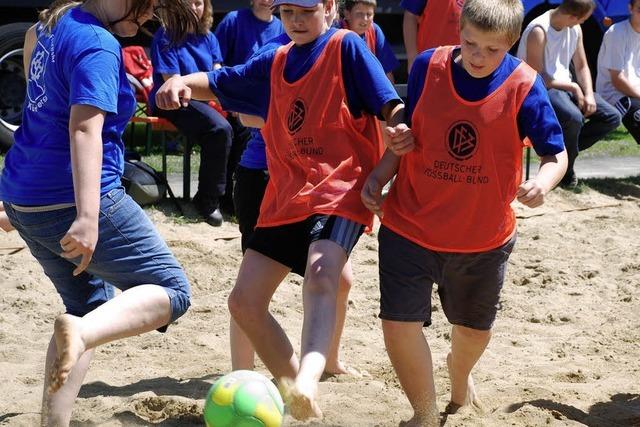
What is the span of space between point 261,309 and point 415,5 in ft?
16.1

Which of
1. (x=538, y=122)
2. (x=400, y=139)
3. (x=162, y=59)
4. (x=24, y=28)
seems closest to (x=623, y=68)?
(x=162, y=59)

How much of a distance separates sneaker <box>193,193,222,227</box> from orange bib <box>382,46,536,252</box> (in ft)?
13.9

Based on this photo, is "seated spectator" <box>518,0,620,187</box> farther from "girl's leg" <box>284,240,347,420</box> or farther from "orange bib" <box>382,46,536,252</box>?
"girl's leg" <box>284,240,347,420</box>

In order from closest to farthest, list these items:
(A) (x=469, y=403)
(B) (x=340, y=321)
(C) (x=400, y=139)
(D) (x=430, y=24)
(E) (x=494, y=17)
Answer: (E) (x=494, y=17)
(C) (x=400, y=139)
(A) (x=469, y=403)
(B) (x=340, y=321)
(D) (x=430, y=24)

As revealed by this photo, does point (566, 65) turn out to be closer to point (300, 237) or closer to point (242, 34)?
point (242, 34)

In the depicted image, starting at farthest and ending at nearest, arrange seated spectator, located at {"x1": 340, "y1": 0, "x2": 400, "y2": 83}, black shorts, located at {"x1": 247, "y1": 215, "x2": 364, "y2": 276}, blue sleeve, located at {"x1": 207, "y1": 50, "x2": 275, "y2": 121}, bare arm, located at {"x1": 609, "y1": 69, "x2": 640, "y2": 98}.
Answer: bare arm, located at {"x1": 609, "y1": 69, "x2": 640, "y2": 98}, seated spectator, located at {"x1": 340, "y1": 0, "x2": 400, "y2": 83}, blue sleeve, located at {"x1": 207, "y1": 50, "x2": 275, "y2": 121}, black shorts, located at {"x1": 247, "y1": 215, "x2": 364, "y2": 276}

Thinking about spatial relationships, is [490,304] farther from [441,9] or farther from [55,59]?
[441,9]

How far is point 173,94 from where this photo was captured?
4.23m

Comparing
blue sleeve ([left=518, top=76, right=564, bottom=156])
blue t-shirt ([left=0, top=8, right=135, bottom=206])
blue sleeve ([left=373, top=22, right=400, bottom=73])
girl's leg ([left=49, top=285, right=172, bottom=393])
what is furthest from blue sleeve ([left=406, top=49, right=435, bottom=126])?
blue sleeve ([left=373, top=22, right=400, bottom=73])

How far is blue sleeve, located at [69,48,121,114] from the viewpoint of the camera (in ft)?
11.9

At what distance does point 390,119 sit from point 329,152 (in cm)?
27

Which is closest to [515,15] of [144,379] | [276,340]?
[276,340]

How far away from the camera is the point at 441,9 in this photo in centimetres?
839

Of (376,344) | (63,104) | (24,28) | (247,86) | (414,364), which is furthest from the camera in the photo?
(24,28)
